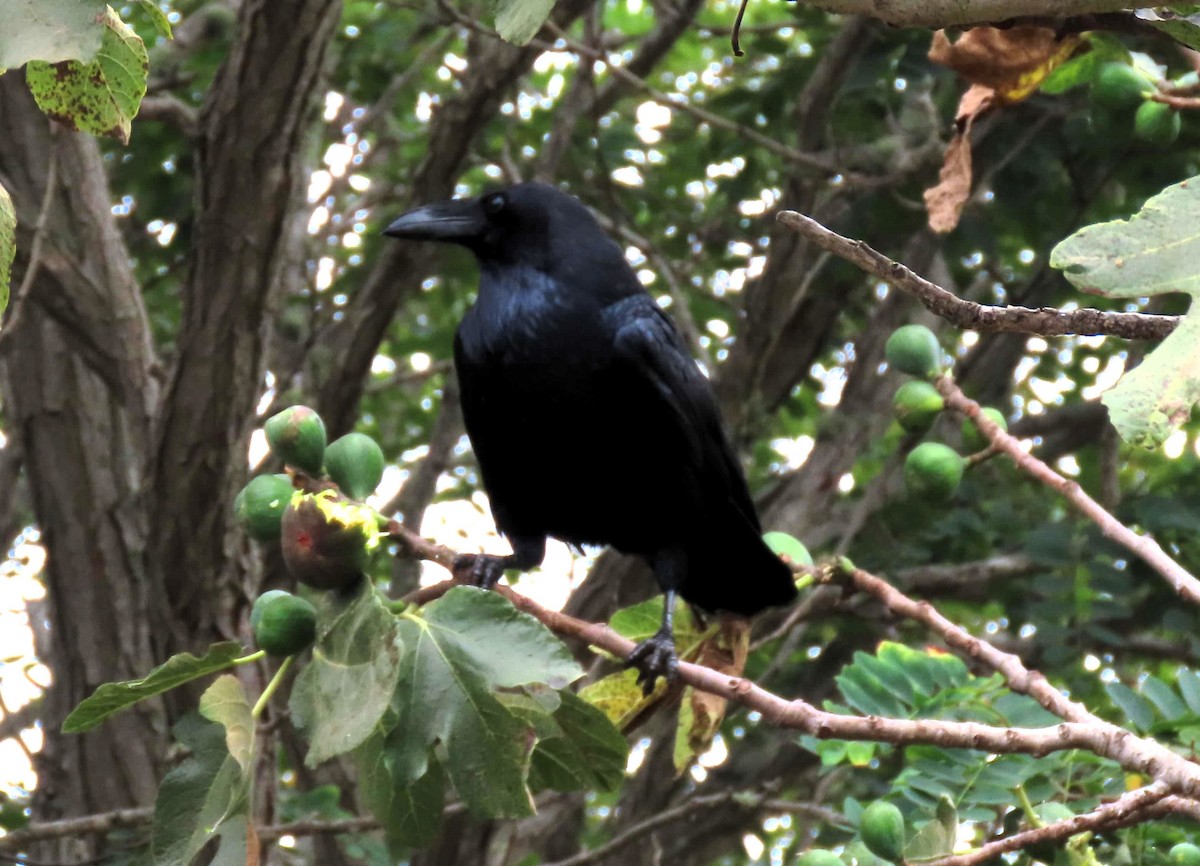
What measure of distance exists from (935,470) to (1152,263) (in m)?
1.09

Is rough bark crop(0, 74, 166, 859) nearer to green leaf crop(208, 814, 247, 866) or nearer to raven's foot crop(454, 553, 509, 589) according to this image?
raven's foot crop(454, 553, 509, 589)

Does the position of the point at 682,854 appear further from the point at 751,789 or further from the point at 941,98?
the point at 941,98

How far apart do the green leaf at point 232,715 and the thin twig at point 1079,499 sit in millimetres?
1071

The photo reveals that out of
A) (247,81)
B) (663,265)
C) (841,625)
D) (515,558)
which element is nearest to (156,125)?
(247,81)

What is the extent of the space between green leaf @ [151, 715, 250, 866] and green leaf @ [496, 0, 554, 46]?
860mm

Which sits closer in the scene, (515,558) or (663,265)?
(515,558)

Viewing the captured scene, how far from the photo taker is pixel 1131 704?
220 cm

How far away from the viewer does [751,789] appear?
13.9ft

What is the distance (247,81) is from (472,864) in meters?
2.16

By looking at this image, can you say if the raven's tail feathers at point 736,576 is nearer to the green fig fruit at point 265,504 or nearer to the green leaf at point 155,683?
the green fig fruit at point 265,504

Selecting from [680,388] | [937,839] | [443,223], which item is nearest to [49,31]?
[937,839]

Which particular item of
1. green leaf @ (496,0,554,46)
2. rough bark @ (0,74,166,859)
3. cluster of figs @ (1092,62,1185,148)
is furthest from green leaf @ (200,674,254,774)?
rough bark @ (0,74,166,859)

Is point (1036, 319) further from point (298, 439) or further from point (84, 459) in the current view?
point (84, 459)

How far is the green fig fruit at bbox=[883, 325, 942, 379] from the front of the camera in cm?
217
